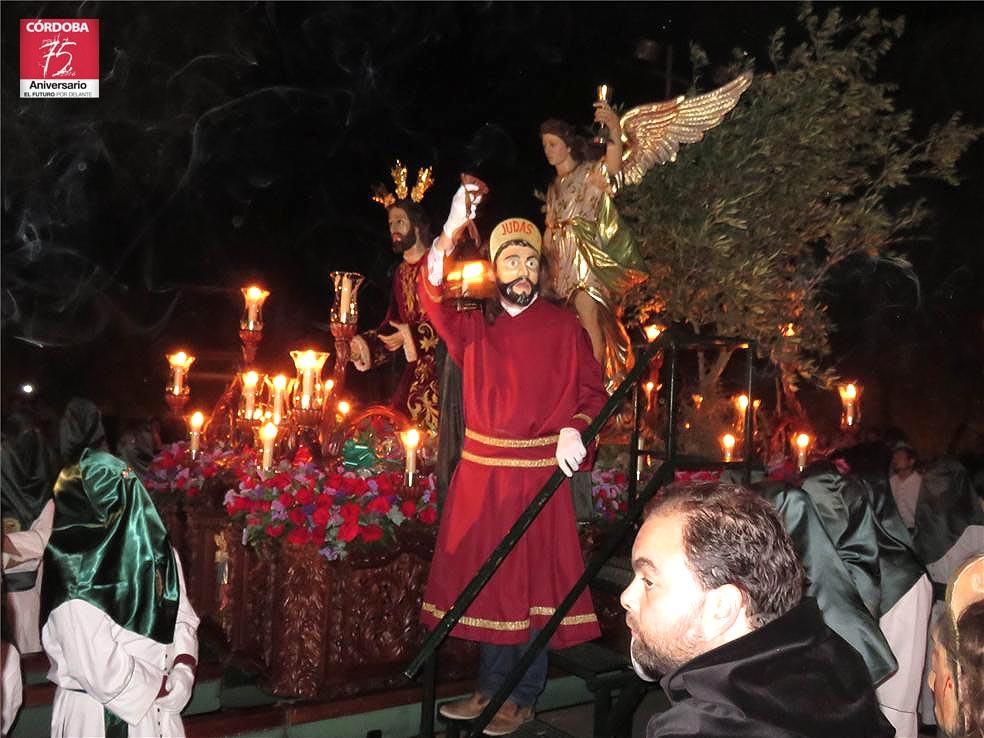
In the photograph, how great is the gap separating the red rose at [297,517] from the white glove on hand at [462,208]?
1833 mm

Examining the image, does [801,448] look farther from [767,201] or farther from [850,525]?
[850,525]

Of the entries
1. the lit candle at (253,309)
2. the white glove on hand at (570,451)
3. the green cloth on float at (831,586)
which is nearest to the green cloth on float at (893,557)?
the green cloth on float at (831,586)

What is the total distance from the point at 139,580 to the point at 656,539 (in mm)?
2569

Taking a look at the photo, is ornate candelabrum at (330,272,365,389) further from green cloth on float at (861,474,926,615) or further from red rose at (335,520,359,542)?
green cloth on float at (861,474,926,615)

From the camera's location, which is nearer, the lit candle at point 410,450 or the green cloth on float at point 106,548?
the green cloth on float at point 106,548

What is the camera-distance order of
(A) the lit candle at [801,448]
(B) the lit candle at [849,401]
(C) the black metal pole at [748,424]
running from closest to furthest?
(C) the black metal pole at [748,424] < (A) the lit candle at [801,448] < (B) the lit candle at [849,401]

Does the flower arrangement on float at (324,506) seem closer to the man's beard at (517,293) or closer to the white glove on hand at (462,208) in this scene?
the man's beard at (517,293)

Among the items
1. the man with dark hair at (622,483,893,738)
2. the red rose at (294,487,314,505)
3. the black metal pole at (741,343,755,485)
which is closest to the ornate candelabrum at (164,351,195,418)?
the red rose at (294,487,314,505)

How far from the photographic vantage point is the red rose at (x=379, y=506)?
217 inches

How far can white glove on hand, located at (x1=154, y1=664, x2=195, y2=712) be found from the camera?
389 centimetres

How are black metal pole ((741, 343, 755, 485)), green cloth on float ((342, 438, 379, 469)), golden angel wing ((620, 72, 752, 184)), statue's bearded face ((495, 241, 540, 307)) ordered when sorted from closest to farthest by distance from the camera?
statue's bearded face ((495, 241, 540, 307)) < black metal pole ((741, 343, 755, 485)) < green cloth on float ((342, 438, 379, 469)) < golden angel wing ((620, 72, 752, 184))

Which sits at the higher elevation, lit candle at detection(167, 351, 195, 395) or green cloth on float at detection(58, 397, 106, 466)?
lit candle at detection(167, 351, 195, 395)

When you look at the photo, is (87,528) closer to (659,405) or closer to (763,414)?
(659,405)

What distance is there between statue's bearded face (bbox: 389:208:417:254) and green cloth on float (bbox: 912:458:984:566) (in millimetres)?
4239
